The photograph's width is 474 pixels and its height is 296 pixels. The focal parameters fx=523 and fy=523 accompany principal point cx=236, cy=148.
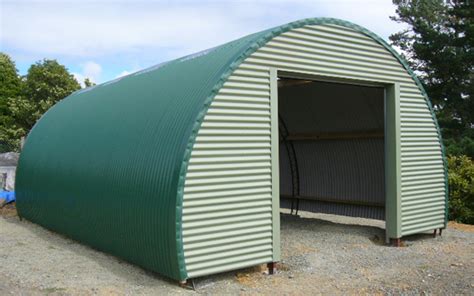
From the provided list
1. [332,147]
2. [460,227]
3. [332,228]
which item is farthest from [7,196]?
[460,227]

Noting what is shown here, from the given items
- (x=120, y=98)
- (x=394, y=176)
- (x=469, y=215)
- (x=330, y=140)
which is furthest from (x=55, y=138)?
(x=469, y=215)

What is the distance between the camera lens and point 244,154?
7695mm

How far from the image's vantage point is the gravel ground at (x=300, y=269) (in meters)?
7.25

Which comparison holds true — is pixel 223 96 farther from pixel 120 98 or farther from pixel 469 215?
pixel 469 215

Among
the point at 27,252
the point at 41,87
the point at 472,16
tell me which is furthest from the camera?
the point at 41,87

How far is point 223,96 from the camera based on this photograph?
7504mm

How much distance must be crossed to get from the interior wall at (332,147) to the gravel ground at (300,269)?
1707 mm

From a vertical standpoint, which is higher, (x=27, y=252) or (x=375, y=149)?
(x=375, y=149)

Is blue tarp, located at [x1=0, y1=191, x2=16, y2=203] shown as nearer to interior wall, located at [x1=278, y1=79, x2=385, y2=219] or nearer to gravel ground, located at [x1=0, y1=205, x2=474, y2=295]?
gravel ground, located at [x1=0, y1=205, x2=474, y2=295]

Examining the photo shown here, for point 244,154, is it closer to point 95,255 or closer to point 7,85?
point 95,255

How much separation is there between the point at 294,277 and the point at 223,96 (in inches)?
114

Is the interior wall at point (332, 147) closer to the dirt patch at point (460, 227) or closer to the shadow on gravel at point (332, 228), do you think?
the shadow on gravel at point (332, 228)

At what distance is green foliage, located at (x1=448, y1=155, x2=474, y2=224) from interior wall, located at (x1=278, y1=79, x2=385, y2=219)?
3.34 meters

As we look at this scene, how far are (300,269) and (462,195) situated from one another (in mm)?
8420
